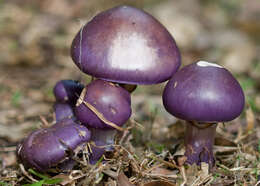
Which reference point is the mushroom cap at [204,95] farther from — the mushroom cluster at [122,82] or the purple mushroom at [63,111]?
the purple mushroom at [63,111]

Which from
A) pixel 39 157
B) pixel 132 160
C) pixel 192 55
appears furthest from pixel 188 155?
pixel 192 55

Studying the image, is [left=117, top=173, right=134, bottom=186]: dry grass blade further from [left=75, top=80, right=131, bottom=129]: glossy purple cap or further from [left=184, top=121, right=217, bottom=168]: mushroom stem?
[left=184, top=121, right=217, bottom=168]: mushroom stem

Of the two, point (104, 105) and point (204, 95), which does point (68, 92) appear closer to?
point (104, 105)

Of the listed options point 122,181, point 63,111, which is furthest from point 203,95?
point 63,111

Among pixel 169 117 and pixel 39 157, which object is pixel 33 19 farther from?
pixel 39 157

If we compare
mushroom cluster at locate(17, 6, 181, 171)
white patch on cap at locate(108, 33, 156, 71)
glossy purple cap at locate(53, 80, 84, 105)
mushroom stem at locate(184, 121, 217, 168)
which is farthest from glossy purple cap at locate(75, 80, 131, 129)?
mushroom stem at locate(184, 121, 217, 168)
